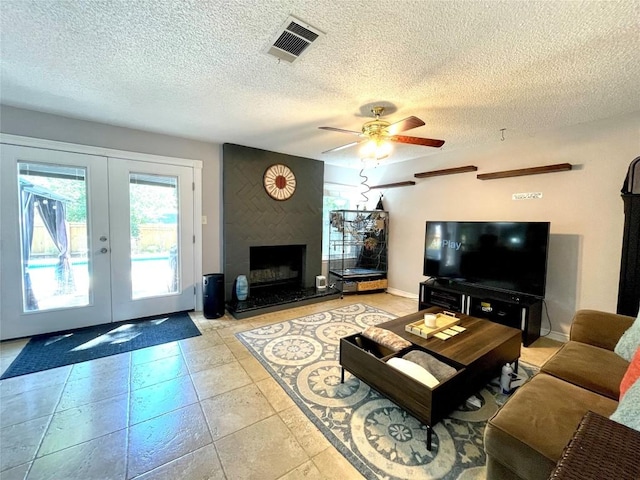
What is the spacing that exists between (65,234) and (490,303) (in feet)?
16.4

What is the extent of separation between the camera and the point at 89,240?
303cm

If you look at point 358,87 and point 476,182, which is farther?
point 476,182

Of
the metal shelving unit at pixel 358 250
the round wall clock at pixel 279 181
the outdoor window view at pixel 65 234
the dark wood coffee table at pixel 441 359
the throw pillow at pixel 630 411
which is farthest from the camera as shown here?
the metal shelving unit at pixel 358 250

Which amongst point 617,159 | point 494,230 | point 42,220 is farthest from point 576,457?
point 42,220

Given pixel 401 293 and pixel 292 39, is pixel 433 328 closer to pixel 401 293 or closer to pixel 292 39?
pixel 292 39

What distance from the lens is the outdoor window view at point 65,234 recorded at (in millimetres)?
2768

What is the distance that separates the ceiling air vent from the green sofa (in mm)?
2235

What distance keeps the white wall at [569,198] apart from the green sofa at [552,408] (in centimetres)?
120

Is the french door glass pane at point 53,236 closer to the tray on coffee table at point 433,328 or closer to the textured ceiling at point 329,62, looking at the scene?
the textured ceiling at point 329,62

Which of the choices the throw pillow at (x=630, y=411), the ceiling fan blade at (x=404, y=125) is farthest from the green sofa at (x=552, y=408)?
the ceiling fan blade at (x=404, y=125)

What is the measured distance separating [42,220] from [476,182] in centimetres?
539

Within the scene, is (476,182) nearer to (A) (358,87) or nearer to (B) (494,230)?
(B) (494,230)

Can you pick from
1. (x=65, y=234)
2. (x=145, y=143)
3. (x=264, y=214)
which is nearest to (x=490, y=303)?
(x=264, y=214)

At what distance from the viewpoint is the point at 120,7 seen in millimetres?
1361
